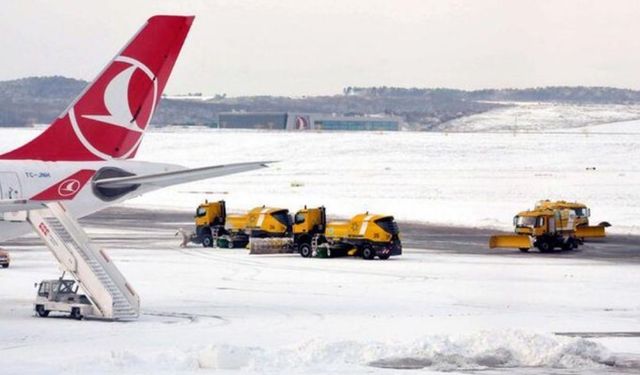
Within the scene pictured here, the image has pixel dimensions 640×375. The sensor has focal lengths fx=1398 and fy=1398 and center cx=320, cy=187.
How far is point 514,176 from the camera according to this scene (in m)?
133

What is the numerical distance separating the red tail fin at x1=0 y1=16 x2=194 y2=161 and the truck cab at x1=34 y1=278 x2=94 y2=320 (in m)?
4.34

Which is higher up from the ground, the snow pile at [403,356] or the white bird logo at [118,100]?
the white bird logo at [118,100]

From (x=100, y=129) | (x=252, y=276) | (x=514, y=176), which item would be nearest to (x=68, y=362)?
(x=100, y=129)

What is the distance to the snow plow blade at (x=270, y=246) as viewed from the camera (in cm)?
6719

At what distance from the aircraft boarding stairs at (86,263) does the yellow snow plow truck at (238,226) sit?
30.2m

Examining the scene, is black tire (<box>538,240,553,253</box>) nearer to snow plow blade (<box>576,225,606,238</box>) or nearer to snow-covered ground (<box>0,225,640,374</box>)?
snow-covered ground (<box>0,225,640,374</box>)

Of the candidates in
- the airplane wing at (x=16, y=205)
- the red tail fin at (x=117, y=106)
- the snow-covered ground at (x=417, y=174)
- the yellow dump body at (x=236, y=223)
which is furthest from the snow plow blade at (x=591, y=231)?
the airplane wing at (x=16, y=205)

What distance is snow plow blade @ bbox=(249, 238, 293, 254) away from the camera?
67188 millimetres

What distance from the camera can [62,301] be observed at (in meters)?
40.9

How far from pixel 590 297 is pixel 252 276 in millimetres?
14040

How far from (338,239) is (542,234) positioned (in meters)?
11.8

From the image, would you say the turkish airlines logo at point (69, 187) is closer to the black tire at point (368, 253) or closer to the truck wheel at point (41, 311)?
the truck wheel at point (41, 311)

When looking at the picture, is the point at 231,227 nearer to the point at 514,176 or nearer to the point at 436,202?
the point at 436,202

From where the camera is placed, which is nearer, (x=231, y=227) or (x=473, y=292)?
(x=473, y=292)
